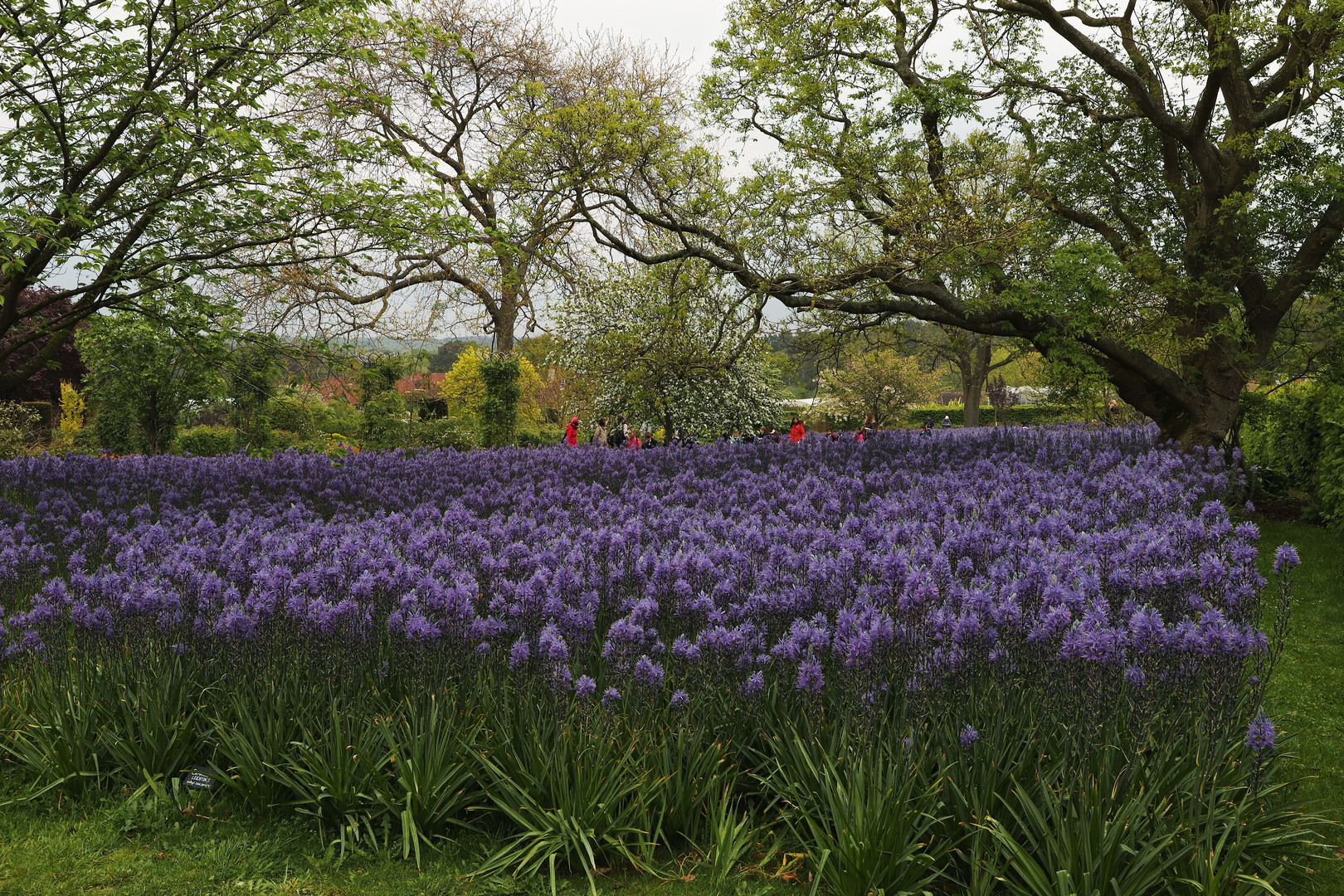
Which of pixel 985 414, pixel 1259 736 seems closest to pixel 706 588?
pixel 1259 736

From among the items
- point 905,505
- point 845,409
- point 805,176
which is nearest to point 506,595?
point 905,505

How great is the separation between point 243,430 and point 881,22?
22085mm

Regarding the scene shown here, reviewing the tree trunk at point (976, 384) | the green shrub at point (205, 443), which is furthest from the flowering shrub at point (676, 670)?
the tree trunk at point (976, 384)

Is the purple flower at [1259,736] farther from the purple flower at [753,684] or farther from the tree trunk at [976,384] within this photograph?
the tree trunk at [976,384]

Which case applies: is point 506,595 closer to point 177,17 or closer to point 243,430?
point 177,17

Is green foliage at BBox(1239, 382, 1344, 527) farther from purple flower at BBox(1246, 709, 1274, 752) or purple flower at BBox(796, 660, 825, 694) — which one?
purple flower at BBox(796, 660, 825, 694)

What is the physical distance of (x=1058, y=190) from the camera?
53.4 ft

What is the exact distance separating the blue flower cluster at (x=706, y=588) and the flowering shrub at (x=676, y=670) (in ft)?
0.07

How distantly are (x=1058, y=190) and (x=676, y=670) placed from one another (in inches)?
587

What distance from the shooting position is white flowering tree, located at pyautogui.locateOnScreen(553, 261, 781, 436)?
1678 cm

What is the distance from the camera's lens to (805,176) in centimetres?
1530

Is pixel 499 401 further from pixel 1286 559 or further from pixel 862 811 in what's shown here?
pixel 862 811

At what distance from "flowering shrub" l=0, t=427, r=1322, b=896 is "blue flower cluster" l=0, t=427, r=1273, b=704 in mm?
23

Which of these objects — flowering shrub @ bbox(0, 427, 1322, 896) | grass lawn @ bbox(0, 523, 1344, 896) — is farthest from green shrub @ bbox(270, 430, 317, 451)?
grass lawn @ bbox(0, 523, 1344, 896)
